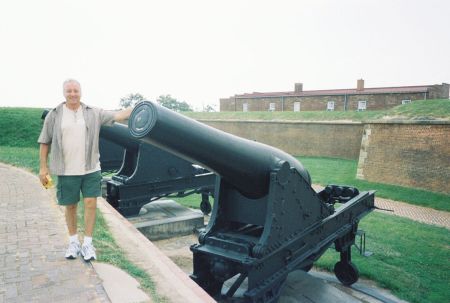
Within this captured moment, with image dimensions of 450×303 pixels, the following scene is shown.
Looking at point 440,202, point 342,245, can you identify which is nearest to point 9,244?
point 342,245

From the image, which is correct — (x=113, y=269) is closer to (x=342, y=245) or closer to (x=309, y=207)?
(x=309, y=207)

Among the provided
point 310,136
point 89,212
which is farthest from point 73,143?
point 310,136

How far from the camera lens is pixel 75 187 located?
10.2 ft

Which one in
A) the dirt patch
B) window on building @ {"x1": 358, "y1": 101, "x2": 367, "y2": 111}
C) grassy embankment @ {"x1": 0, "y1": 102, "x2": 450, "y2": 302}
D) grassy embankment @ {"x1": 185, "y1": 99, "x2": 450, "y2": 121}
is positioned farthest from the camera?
window on building @ {"x1": 358, "y1": 101, "x2": 367, "y2": 111}

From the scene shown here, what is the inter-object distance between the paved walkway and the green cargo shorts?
0.57 meters

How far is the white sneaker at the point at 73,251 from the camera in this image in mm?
3260

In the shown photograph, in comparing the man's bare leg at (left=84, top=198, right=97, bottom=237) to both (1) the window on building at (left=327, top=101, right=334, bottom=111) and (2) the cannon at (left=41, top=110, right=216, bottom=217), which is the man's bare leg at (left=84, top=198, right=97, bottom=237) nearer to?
(2) the cannon at (left=41, top=110, right=216, bottom=217)

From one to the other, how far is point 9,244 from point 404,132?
1230 cm

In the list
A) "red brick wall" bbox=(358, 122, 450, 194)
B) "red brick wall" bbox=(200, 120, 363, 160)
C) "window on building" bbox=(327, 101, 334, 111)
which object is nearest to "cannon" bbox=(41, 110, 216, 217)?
"red brick wall" bbox=(358, 122, 450, 194)

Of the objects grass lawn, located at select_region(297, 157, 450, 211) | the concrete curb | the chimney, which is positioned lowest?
grass lawn, located at select_region(297, 157, 450, 211)

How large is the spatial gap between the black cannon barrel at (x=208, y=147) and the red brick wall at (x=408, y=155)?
9.99 m

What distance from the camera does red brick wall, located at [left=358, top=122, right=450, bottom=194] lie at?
1133 cm

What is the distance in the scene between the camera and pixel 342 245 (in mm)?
4477

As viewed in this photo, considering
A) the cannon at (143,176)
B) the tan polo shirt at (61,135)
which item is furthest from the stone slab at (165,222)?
the tan polo shirt at (61,135)
